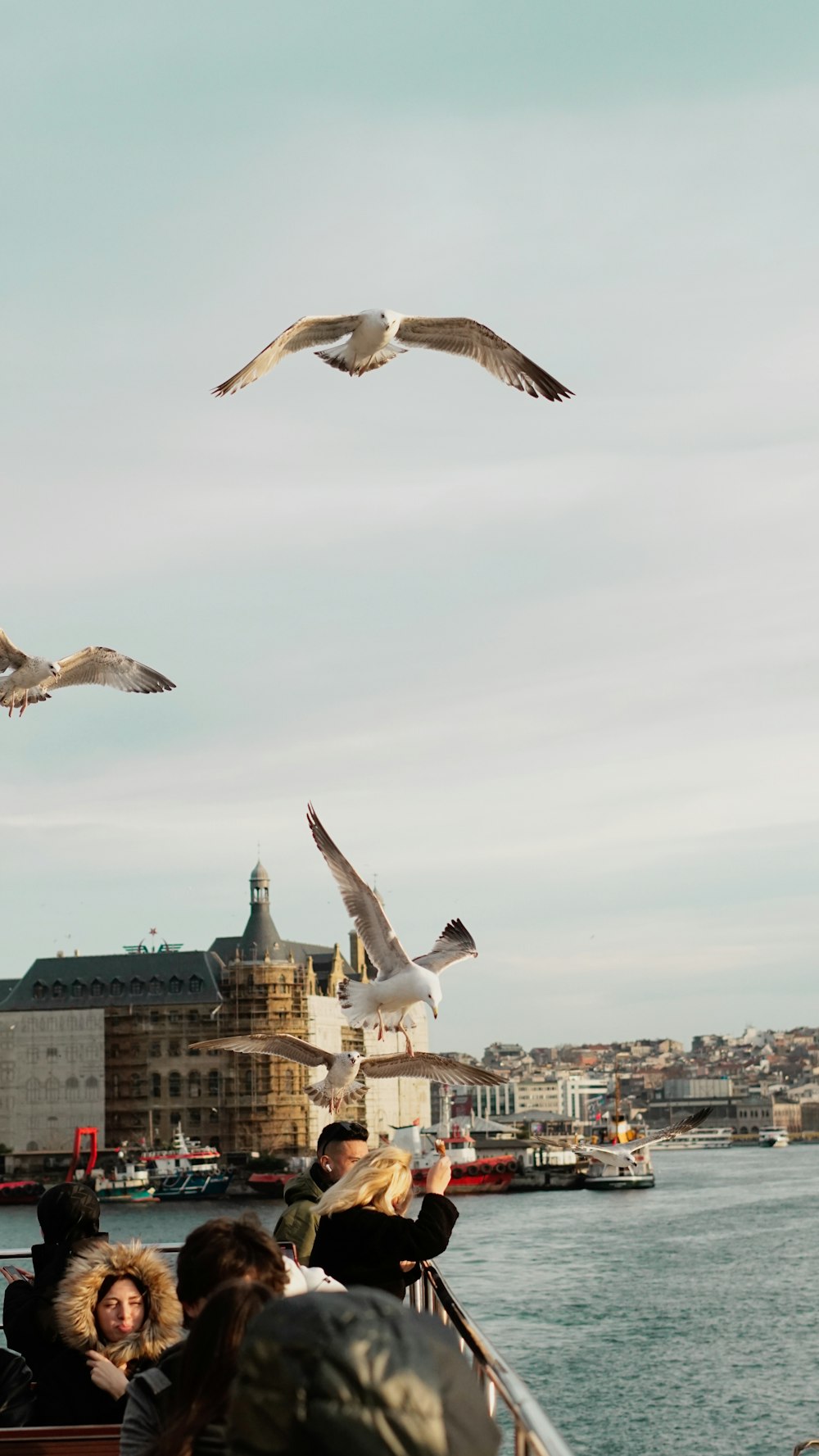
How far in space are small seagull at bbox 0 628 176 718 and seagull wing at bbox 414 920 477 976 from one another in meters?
3.59

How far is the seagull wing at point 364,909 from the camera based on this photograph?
1101 centimetres

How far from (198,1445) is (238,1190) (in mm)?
81090

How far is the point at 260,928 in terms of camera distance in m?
89.7

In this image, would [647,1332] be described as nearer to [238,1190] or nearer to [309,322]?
[309,322]

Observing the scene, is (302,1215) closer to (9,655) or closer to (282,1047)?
(282,1047)

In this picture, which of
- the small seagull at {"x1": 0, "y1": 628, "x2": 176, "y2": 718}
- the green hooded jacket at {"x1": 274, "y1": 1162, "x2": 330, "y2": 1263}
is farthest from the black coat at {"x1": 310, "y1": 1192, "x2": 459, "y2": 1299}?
the small seagull at {"x1": 0, "y1": 628, "x2": 176, "y2": 718}

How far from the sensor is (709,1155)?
15688 centimetres

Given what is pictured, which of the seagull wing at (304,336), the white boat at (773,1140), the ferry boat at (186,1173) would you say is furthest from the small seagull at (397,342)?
the white boat at (773,1140)

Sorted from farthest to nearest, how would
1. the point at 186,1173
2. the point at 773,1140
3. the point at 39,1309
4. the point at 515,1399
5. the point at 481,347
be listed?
the point at 773,1140
the point at 186,1173
the point at 481,347
the point at 39,1309
the point at 515,1399

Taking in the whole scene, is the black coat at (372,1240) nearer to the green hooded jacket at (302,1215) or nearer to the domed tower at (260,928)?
the green hooded jacket at (302,1215)

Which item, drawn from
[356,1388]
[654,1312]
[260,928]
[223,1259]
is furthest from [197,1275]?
[260,928]

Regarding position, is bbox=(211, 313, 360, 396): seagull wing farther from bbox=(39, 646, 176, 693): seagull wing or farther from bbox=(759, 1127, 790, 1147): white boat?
bbox=(759, 1127, 790, 1147): white boat

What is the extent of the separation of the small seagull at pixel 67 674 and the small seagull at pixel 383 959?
3.29 metres

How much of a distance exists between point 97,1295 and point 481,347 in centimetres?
907
